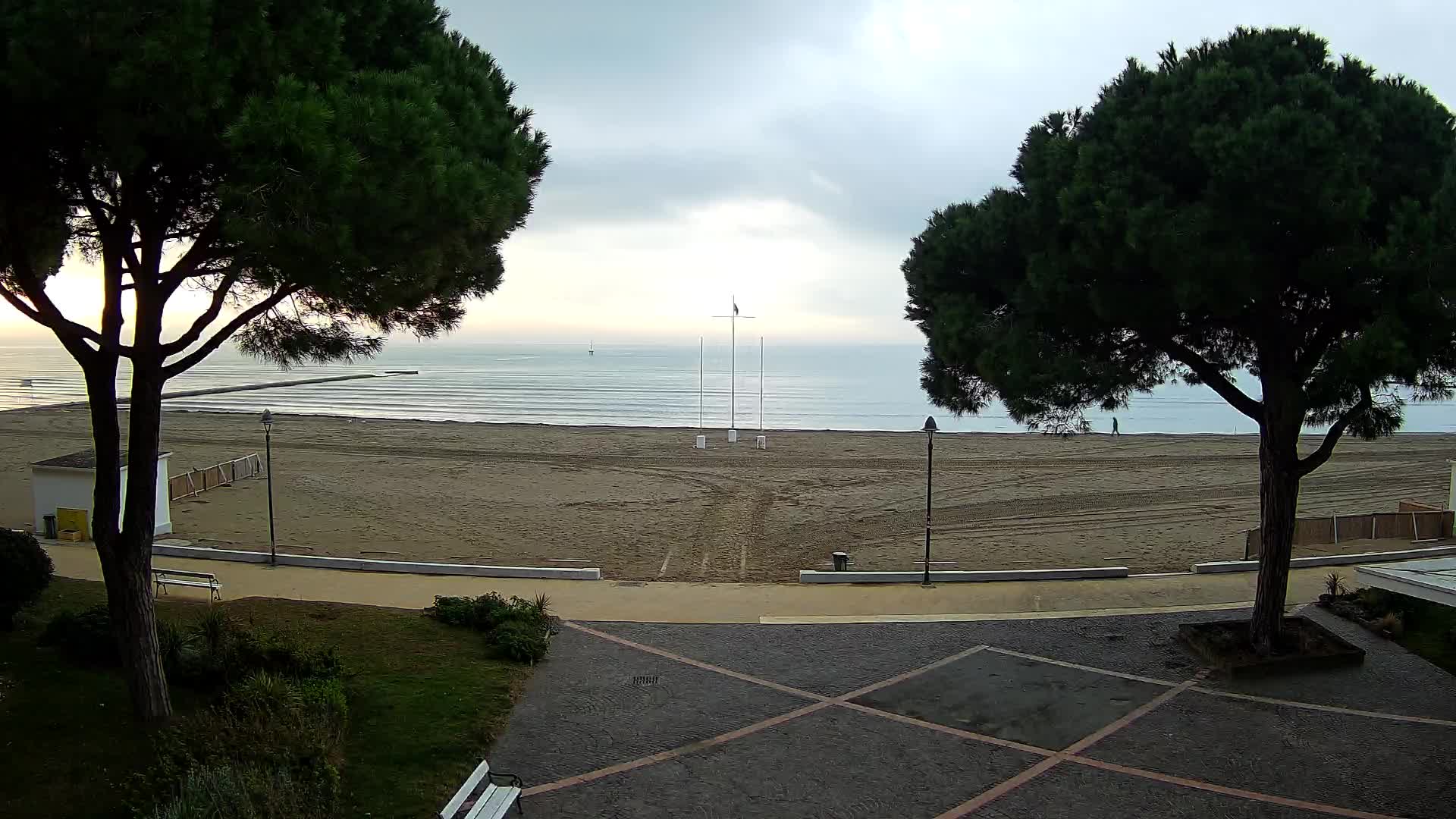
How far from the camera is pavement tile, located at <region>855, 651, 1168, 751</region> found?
857 cm

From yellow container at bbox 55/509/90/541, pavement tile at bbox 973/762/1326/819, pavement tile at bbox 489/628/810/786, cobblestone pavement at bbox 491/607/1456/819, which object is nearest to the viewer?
pavement tile at bbox 973/762/1326/819

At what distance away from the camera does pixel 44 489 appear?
17.5m

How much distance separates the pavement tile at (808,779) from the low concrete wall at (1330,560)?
9339 millimetres

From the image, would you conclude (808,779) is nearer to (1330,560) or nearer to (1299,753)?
(1299,753)

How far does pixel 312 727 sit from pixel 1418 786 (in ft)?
30.1

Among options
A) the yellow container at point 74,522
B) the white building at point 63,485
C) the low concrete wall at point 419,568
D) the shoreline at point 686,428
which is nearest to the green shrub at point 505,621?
the low concrete wall at point 419,568

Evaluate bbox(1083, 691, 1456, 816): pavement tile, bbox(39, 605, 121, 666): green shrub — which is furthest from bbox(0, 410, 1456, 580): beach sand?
bbox(39, 605, 121, 666): green shrub

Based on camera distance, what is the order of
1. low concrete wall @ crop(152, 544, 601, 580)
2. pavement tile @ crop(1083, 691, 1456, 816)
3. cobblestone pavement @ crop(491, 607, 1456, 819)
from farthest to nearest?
low concrete wall @ crop(152, 544, 601, 580), pavement tile @ crop(1083, 691, 1456, 816), cobblestone pavement @ crop(491, 607, 1456, 819)

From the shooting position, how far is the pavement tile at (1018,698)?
8570mm

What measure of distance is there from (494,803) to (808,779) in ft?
8.63

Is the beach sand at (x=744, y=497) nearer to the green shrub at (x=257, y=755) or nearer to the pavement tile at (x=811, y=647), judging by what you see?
the pavement tile at (x=811, y=647)

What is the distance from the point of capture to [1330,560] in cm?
1570

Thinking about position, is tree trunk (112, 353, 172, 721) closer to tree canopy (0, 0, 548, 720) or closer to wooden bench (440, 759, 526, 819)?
tree canopy (0, 0, 548, 720)

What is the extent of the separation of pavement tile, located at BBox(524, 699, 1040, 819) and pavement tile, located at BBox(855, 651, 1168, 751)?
0.48 meters
